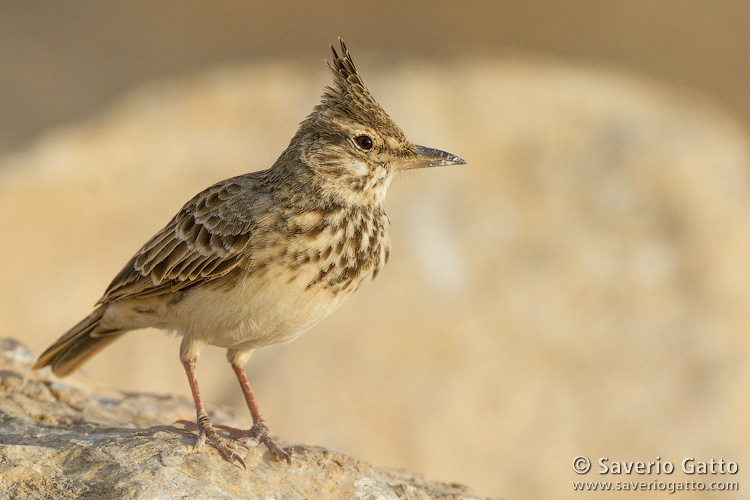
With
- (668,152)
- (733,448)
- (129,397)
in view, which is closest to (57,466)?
(129,397)

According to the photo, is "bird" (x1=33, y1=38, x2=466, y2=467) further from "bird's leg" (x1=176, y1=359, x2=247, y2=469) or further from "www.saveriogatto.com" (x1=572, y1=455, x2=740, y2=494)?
"www.saveriogatto.com" (x1=572, y1=455, x2=740, y2=494)

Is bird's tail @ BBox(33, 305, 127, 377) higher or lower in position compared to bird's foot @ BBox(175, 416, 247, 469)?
higher

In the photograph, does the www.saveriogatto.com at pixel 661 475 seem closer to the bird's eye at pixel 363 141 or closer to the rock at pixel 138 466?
the rock at pixel 138 466

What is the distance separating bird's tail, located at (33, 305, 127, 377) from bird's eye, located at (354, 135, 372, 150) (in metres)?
2.51

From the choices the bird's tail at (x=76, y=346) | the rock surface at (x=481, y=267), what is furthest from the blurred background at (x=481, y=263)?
the bird's tail at (x=76, y=346)

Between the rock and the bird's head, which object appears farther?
the bird's head

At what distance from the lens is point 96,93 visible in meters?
20.7

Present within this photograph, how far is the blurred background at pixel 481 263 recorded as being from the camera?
10.3m

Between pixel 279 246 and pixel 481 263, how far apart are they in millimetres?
6262

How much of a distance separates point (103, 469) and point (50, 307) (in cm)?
723

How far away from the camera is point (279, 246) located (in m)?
6.05

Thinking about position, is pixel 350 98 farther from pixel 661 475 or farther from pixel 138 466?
pixel 661 475

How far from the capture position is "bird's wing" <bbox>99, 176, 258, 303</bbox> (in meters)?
6.28

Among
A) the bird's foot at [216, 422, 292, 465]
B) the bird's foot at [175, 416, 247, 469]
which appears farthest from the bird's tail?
the bird's foot at [175, 416, 247, 469]
